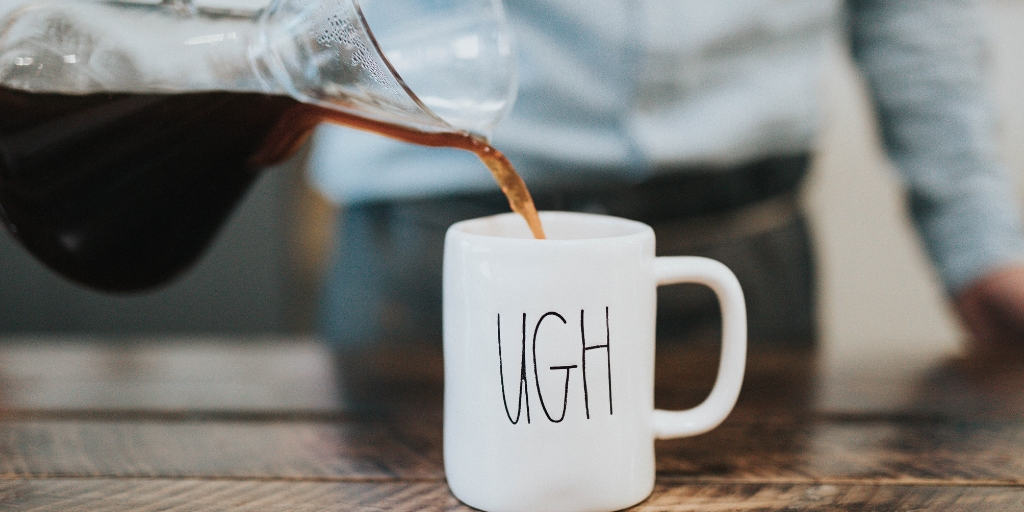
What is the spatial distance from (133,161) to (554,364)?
28cm

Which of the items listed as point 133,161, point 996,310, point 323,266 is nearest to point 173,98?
point 133,161

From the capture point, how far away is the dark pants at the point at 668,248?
0.94 metres

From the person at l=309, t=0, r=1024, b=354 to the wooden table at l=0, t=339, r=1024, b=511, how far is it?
137mm

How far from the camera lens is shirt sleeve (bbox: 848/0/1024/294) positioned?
997mm

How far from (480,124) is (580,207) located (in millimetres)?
447

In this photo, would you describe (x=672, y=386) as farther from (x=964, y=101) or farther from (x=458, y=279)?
(x=964, y=101)

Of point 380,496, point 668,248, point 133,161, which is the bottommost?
point 380,496

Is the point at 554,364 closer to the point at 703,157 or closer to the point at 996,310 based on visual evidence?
the point at 703,157

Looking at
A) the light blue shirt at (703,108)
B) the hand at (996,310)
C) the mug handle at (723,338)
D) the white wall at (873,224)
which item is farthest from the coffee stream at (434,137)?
the white wall at (873,224)

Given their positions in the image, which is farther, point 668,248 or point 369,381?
point 668,248

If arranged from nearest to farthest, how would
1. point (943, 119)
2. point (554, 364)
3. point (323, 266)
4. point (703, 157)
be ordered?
point (554, 364)
point (703, 157)
point (943, 119)
point (323, 266)

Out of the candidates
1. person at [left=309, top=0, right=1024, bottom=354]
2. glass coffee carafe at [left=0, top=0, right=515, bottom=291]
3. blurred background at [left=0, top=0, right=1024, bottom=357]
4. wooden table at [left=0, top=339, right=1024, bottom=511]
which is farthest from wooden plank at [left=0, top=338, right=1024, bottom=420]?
blurred background at [left=0, top=0, right=1024, bottom=357]

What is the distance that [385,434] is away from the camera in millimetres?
637

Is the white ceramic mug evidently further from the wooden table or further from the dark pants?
the dark pants
